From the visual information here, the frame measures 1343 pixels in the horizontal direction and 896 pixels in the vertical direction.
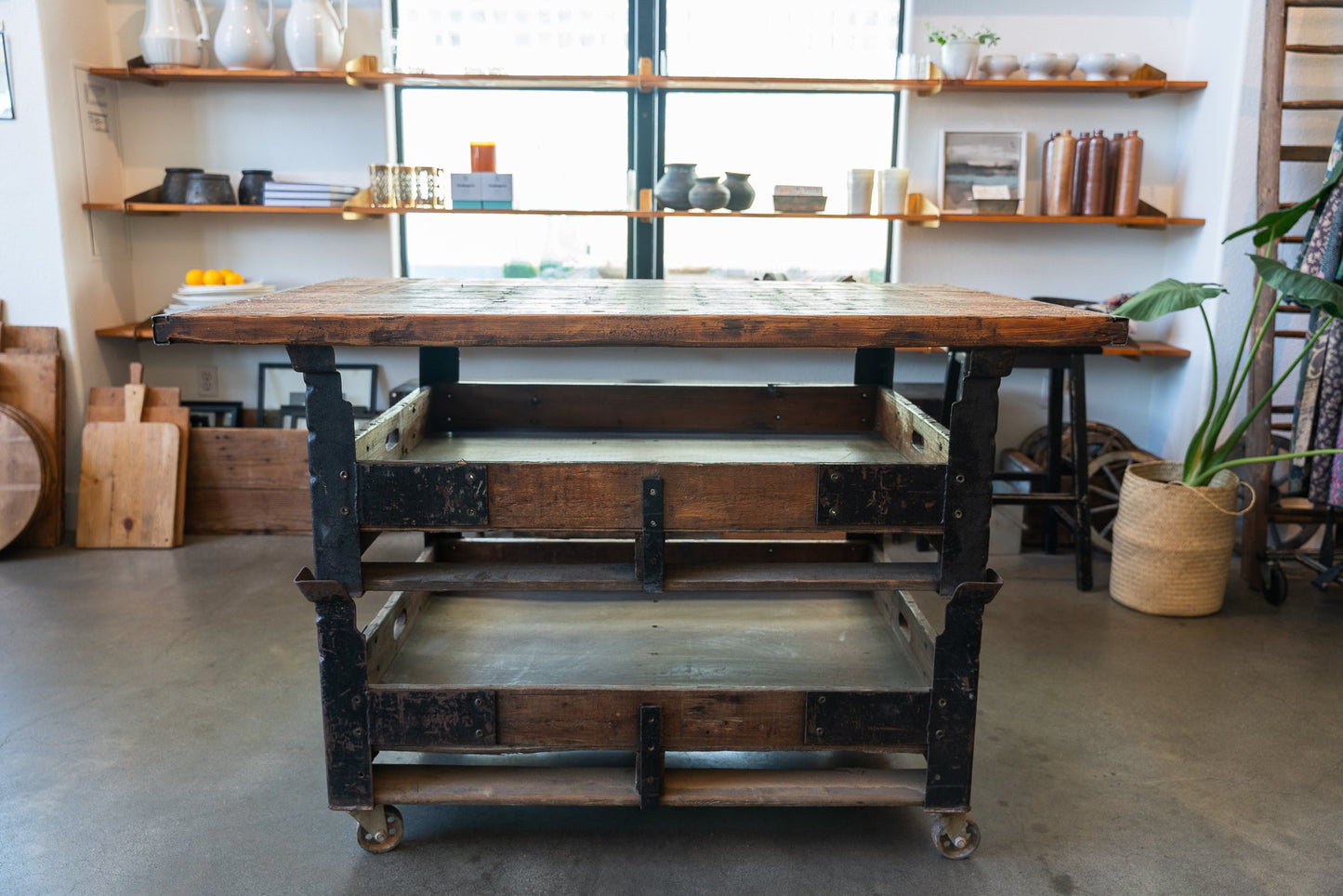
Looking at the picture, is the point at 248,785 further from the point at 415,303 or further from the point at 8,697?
→ the point at 415,303

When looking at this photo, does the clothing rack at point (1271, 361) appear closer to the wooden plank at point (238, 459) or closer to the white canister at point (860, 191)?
the white canister at point (860, 191)

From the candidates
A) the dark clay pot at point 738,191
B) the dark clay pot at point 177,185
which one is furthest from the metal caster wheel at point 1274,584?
the dark clay pot at point 177,185

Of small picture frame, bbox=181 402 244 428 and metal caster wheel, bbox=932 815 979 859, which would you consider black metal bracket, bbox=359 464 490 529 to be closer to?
metal caster wheel, bbox=932 815 979 859

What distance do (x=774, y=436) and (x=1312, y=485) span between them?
210 centimetres

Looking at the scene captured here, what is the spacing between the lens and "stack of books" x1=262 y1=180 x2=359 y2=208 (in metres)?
4.27

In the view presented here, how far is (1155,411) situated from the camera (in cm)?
457

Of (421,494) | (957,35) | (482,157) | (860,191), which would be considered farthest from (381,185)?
(421,494)

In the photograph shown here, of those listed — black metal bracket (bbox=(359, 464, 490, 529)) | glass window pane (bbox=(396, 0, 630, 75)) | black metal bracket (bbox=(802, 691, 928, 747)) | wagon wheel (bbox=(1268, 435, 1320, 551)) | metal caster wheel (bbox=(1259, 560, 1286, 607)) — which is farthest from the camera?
glass window pane (bbox=(396, 0, 630, 75))

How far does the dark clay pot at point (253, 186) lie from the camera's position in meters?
4.35

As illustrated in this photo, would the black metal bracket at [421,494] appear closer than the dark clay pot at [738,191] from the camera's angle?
Yes

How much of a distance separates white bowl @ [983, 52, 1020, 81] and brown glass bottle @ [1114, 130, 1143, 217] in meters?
0.53

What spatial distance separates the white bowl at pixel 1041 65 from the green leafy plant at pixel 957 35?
6.7 inches

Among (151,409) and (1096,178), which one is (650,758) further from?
(1096,178)

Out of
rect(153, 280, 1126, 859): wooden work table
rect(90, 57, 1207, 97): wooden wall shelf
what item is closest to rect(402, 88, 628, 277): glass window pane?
rect(90, 57, 1207, 97): wooden wall shelf
